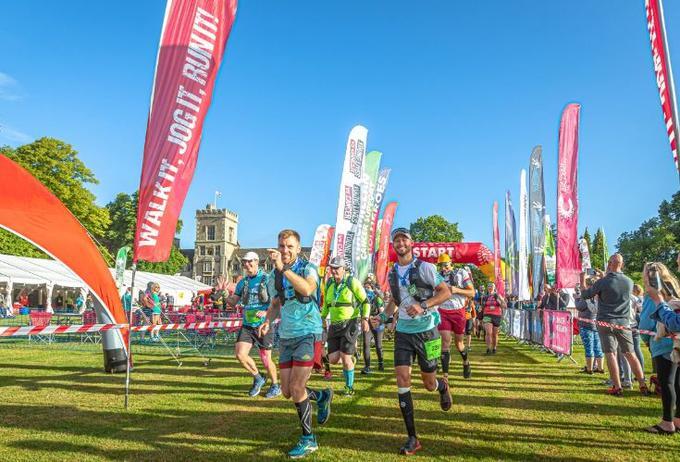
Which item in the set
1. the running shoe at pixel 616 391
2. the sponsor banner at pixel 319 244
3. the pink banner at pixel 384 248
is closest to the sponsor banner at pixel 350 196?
the sponsor banner at pixel 319 244

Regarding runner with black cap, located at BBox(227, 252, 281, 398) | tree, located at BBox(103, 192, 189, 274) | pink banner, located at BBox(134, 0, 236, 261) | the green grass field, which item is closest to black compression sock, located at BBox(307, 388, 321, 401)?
the green grass field

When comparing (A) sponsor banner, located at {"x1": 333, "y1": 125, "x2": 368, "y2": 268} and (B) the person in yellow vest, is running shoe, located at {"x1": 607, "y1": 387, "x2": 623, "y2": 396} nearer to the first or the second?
(B) the person in yellow vest

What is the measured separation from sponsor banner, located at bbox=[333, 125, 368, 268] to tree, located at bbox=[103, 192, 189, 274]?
5425cm

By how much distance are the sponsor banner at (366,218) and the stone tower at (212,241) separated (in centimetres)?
8536

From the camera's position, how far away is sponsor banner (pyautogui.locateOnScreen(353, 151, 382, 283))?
46.1 ft

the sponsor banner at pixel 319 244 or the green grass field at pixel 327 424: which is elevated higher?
the sponsor banner at pixel 319 244

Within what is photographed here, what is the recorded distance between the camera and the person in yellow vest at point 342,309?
8328 mm

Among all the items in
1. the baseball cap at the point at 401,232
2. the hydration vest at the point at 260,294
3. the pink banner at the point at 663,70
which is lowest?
the hydration vest at the point at 260,294

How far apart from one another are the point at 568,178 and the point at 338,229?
5.69 m

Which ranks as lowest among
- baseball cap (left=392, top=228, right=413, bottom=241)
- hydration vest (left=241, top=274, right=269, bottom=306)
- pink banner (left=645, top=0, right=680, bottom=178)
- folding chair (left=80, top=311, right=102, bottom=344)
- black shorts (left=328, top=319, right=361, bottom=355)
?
folding chair (left=80, top=311, right=102, bottom=344)

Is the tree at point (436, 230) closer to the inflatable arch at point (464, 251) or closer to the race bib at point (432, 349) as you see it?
the inflatable arch at point (464, 251)

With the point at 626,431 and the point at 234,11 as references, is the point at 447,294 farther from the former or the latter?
the point at 234,11

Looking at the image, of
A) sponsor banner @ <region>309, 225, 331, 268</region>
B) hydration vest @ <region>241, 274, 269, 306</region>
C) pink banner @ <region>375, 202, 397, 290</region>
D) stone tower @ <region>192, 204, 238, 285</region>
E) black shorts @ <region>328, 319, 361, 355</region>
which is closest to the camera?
hydration vest @ <region>241, 274, 269, 306</region>

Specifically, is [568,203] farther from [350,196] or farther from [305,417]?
[305,417]
